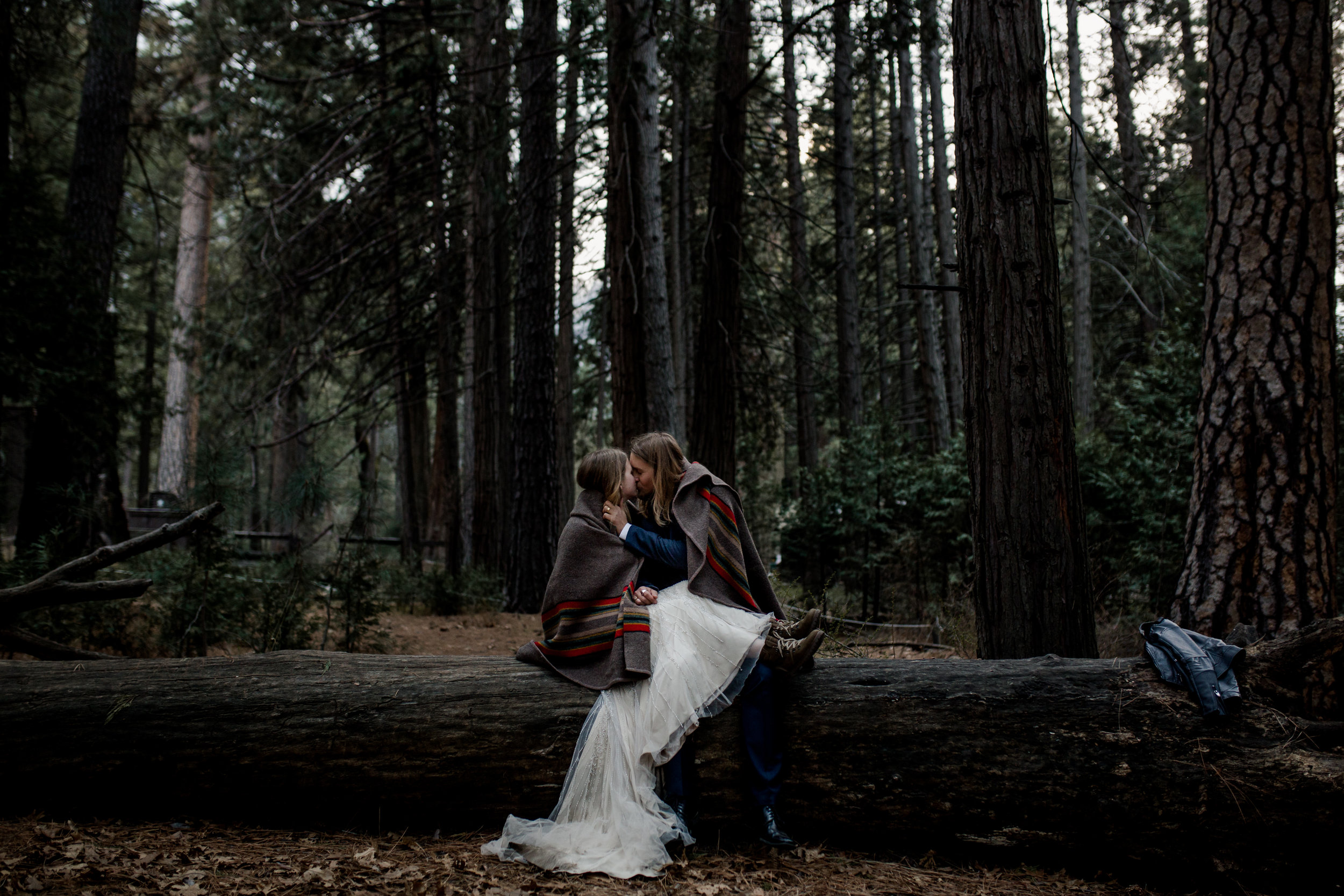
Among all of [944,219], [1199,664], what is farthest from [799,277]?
[1199,664]

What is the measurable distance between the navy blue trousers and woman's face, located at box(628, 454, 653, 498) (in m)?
1.18

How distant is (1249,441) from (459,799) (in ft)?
15.5

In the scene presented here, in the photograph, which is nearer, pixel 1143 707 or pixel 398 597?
pixel 1143 707

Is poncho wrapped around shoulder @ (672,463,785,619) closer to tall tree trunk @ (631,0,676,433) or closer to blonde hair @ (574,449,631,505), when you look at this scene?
blonde hair @ (574,449,631,505)

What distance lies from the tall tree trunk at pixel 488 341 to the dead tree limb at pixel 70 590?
760 centimetres

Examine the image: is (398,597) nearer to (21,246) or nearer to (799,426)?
(21,246)

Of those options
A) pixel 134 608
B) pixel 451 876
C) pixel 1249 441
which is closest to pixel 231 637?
pixel 134 608

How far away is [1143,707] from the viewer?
3.77 m

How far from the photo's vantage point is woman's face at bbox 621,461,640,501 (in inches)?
181

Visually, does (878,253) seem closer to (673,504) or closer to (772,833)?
(673,504)

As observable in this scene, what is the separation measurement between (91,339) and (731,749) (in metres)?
8.00

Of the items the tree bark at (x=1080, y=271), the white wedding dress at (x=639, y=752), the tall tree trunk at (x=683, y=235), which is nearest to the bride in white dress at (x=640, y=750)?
the white wedding dress at (x=639, y=752)

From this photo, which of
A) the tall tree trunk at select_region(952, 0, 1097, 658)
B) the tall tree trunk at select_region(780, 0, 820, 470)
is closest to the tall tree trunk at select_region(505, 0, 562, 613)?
the tall tree trunk at select_region(780, 0, 820, 470)

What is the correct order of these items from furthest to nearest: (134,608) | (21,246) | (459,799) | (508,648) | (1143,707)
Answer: (508,648) → (21,246) → (134,608) → (459,799) → (1143,707)
